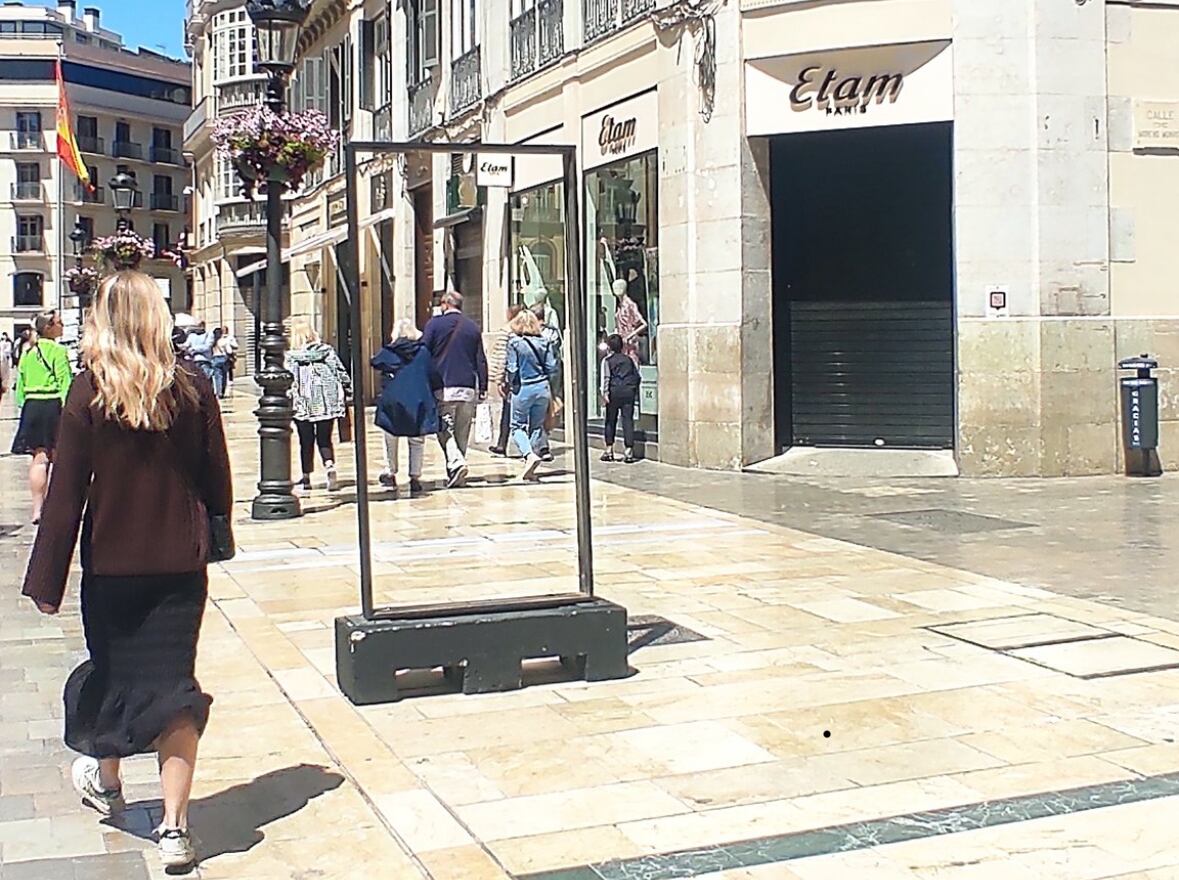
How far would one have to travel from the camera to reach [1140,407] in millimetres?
15008

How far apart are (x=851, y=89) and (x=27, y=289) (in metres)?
71.8

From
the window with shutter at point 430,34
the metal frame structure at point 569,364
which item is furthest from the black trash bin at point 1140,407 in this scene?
the window with shutter at point 430,34

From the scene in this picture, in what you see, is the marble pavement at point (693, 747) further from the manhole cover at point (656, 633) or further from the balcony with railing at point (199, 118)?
the balcony with railing at point (199, 118)

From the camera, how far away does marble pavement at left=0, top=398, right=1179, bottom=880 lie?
4672mm

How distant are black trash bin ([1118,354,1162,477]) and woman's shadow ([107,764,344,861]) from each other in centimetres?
1140

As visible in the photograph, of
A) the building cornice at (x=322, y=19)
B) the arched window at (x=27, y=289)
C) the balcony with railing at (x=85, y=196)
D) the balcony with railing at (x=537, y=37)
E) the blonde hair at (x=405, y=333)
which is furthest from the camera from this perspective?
the balcony with railing at (x=85, y=196)

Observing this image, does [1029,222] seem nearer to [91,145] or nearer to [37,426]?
[37,426]

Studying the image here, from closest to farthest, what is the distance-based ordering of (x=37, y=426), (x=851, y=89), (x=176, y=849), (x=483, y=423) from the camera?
(x=176, y=849)
(x=37, y=426)
(x=483, y=423)
(x=851, y=89)

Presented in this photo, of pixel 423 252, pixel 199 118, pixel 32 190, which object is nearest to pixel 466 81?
pixel 423 252

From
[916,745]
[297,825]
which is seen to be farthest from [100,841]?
[916,745]

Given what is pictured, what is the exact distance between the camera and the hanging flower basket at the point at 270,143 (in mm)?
12797

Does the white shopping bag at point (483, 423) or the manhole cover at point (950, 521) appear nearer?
the manhole cover at point (950, 521)

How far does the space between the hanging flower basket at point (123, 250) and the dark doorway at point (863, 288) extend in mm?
17760

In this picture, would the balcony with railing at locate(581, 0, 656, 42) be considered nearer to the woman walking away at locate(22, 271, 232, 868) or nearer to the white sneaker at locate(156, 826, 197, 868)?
the woman walking away at locate(22, 271, 232, 868)
